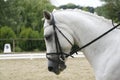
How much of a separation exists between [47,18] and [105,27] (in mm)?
705

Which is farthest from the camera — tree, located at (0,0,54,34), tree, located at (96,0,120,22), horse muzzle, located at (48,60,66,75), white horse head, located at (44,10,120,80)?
tree, located at (0,0,54,34)

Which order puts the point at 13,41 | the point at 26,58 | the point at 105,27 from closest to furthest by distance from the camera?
the point at 105,27 < the point at 26,58 < the point at 13,41

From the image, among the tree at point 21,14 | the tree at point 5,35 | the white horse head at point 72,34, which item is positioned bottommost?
the tree at point 21,14

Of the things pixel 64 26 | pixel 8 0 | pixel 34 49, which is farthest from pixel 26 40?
pixel 64 26

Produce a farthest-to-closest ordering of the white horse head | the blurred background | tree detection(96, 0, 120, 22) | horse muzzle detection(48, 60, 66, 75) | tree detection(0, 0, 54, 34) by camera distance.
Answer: tree detection(0, 0, 54, 34), the blurred background, tree detection(96, 0, 120, 22), horse muzzle detection(48, 60, 66, 75), the white horse head

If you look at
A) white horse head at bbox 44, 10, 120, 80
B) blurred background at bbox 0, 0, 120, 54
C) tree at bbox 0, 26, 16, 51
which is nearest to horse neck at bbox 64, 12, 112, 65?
white horse head at bbox 44, 10, 120, 80

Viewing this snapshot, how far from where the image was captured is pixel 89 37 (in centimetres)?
414

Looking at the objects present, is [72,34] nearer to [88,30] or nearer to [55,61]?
[88,30]

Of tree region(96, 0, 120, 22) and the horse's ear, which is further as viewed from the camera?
tree region(96, 0, 120, 22)

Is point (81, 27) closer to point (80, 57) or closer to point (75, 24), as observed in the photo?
point (75, 24)

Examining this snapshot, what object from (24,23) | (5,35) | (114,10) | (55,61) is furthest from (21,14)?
(55,61)

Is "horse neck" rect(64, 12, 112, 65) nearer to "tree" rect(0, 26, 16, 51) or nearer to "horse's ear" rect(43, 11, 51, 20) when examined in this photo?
"horse's ear" rect(43, 11, 51, 20)

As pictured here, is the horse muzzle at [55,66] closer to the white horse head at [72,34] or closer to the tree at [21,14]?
the white horse head at [72,34]

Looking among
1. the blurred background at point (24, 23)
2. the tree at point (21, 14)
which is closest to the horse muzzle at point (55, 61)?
the blurred background at point (24, 23)
